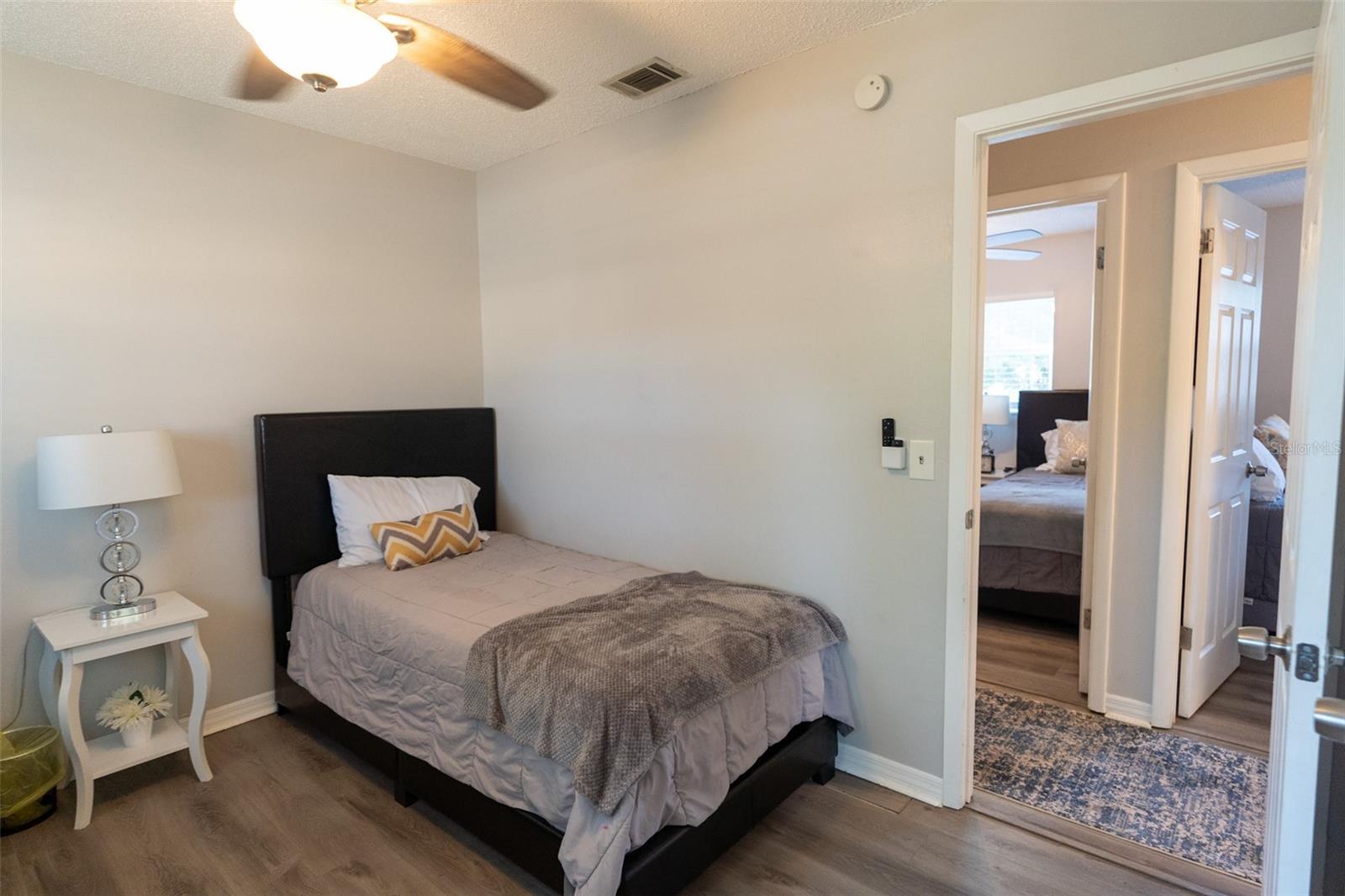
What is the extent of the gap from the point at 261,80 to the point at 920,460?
2270 millimetres

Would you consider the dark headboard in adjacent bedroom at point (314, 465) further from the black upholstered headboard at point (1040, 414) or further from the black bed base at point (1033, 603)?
the black upholstered headboard at point (1040, 414)

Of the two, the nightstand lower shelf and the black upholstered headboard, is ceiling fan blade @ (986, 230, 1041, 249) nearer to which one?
the black upholstered headboard

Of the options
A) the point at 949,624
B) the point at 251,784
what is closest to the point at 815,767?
the point at 949,624

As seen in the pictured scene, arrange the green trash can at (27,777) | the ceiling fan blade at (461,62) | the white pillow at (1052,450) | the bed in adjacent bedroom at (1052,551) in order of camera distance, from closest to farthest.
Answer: the ceiling fan blade at (461,62) → the green trash can at (27,777) → the bed in adjacent bedroom at (1052,551) → the white pillow at (1052,450)

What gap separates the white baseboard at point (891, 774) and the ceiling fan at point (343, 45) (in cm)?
244

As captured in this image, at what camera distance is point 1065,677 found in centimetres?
326

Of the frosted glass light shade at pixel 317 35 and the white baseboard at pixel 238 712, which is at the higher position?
the frosted glass light shade at pixel 317 35

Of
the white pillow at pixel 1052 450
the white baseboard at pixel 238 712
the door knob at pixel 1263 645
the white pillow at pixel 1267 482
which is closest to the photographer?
the door knob at pixel 1263 645

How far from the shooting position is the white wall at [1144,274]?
8.30 feet

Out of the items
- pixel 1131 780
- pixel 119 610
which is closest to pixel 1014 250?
pixel 1131 780

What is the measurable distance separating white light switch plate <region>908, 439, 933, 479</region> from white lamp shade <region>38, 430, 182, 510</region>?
257cm

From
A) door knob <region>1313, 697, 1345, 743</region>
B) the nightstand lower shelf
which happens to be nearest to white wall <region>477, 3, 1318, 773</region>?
door knob <region>1313, 697, 1345, 743</region>

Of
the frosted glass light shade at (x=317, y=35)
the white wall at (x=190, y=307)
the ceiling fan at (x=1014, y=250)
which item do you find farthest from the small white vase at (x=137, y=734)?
the ceiling fan at (x=1014, y=250)

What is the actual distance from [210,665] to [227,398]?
112 centimetres
